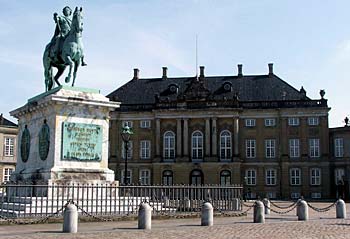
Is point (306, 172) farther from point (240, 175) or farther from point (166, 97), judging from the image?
point (166, 97)

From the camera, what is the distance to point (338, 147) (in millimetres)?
59812

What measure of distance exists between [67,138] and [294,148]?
1833 inches

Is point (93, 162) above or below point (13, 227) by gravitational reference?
above

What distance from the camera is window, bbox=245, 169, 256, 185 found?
2429 inches

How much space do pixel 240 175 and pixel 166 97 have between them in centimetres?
1436

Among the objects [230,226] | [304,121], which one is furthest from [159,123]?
[230,226]

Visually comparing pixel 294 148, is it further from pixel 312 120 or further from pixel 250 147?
pixel 250 147

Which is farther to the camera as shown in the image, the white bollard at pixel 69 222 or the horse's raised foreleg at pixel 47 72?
the horse's raised foreleg at pixel 47 72

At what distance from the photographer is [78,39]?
20734mm

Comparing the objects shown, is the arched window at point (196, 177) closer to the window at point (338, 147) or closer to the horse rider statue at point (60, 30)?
the window at point (338, 147)

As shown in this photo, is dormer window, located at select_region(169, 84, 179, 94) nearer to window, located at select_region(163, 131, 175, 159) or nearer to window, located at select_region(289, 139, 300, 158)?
window, located at select_region(163, 131, 175, 159)

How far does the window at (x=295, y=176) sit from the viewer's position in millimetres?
60594

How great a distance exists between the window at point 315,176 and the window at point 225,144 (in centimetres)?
1036

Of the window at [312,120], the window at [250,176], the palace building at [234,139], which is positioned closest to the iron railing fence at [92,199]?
the palace building at [234,139]
